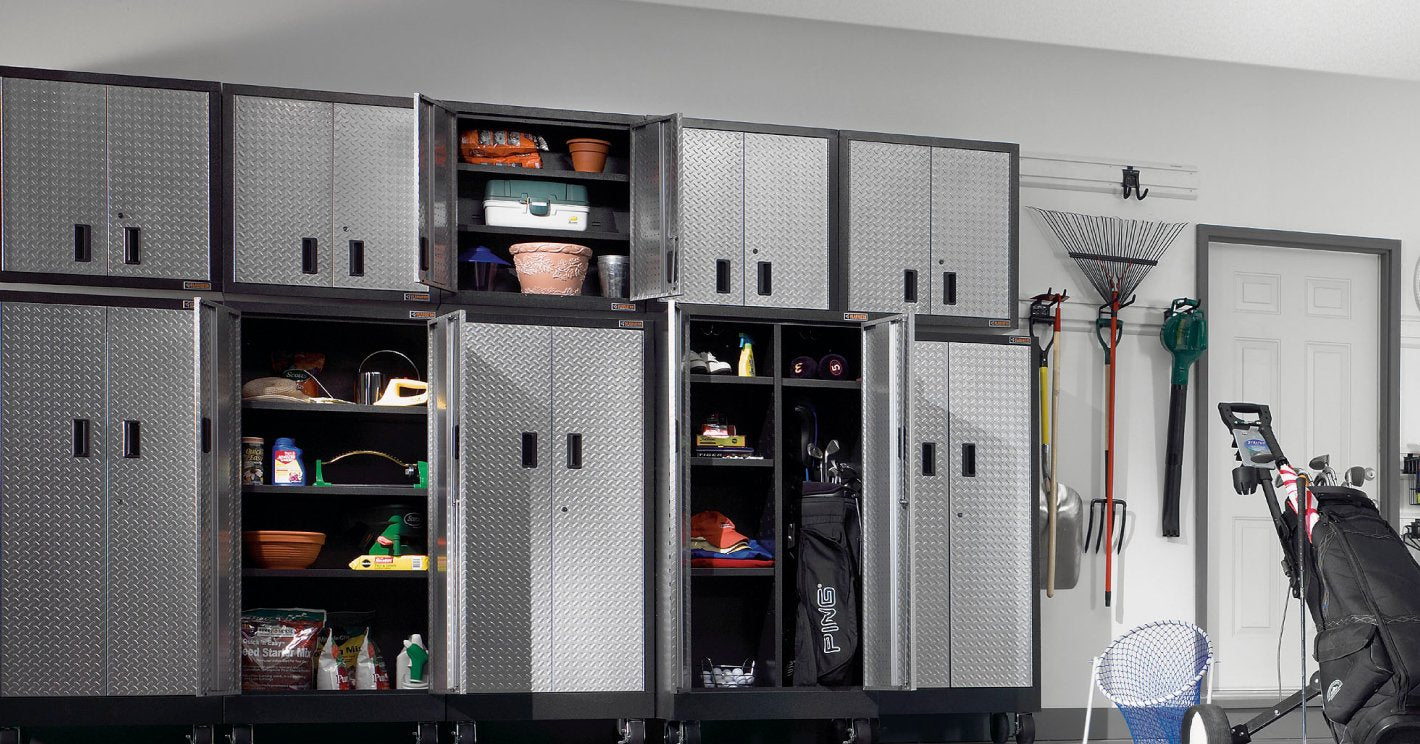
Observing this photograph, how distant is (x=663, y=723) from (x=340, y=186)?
251cm

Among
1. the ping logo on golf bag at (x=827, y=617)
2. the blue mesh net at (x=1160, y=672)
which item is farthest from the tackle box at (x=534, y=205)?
the blue mesh net at (x=1160, y=672)

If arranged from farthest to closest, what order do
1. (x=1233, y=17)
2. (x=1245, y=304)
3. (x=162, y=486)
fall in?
(x=1245, y=304) < (x=1233, y=17) < (x=162, y=486)

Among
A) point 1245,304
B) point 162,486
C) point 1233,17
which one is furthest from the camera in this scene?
point 1245,304

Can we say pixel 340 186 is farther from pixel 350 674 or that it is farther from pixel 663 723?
pixel 663 723

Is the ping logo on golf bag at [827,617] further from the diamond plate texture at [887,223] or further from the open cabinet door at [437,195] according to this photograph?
the open cabinet door at [437,195]

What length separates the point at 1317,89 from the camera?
654 centimetres

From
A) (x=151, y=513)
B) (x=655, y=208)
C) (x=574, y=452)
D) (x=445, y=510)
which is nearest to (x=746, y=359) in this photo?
(x=655, y=208)

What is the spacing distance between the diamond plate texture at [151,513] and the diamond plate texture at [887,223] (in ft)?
8.82

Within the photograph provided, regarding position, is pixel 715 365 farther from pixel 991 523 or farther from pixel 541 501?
pixel 991 523

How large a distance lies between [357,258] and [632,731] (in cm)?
215

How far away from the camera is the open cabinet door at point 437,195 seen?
479 centimetres

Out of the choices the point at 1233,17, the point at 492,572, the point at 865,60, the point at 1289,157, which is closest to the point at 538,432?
the point at 492,572

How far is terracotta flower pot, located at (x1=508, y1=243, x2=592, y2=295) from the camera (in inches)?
203

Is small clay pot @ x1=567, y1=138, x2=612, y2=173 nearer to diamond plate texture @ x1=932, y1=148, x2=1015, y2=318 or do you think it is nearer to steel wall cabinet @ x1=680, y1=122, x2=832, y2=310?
steel wall cabinet @ x1=680, y1=122, x2=832, y2=310
